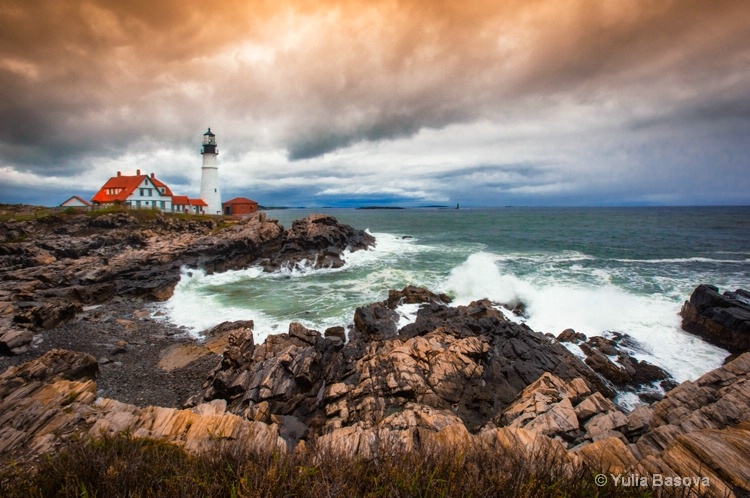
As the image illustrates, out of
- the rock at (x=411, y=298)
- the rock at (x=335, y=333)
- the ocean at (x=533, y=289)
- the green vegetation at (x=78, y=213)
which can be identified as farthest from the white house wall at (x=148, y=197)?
the rock at (x=335, y=333)

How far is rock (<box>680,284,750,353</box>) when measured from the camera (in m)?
15.5

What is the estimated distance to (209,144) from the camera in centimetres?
5816

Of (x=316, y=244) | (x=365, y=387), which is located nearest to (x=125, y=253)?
(x=316, y=244)

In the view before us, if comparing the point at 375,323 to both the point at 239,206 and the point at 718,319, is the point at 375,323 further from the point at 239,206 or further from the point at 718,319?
the point at 239,206

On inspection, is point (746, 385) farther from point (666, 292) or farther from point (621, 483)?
point (666, 292)

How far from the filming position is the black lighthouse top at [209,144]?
57656 millimetres

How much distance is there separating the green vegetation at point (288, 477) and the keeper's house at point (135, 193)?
60.5m

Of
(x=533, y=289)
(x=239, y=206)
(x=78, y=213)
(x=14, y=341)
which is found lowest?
(x=533, y=289)

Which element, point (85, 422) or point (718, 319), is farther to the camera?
point (718, 319)

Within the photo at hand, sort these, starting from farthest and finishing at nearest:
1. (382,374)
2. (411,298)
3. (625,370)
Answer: (411,298) → (625,370) → (382,374)

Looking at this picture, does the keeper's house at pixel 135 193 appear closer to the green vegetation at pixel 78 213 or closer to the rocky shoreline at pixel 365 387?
the green vegetation at pixel 78 213

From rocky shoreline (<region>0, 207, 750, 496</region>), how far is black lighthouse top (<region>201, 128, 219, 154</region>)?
3892 cm

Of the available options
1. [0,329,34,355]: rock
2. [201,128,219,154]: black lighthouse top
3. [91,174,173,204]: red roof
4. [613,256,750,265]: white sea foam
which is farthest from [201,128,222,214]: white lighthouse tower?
[613,256,750,265]: white sea foam

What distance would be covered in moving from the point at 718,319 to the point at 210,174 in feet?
222
